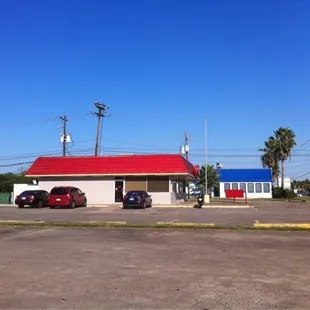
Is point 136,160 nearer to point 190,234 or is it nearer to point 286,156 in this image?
→ point 190,234

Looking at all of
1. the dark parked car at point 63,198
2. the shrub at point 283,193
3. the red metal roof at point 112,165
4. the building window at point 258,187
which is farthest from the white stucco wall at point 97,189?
the building window at point 258,187

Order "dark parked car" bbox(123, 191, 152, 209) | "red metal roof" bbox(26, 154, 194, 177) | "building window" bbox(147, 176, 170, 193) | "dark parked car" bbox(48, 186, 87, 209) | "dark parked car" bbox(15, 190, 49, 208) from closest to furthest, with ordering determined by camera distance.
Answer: "dark parked car" bbox(123, 191, 152, 209) < "dark parked car" bbox(48, 186, 87, 209) < "dark parked car" bbox(15, 190, 49, 208) < "red metal roof" bbox(26, 154, 194, 177) < "building window" bbox(147, 176, 170, 193)

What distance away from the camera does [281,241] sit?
13570 mm

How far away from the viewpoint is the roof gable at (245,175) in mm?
72819

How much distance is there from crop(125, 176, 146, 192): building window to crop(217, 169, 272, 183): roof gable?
3423 centimetres

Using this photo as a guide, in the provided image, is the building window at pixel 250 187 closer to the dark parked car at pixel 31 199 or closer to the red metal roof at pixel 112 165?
the red metal roof at pixel 112 165

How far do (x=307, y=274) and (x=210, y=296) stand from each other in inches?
102

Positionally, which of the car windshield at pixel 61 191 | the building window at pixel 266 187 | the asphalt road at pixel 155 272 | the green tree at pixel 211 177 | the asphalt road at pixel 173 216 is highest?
the green tree at pixel 211 177

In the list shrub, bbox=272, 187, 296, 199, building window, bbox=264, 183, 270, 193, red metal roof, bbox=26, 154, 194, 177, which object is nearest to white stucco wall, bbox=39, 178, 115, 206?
red metal roof, bbox=26, 154, 194, 177

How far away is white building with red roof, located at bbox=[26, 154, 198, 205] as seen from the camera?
42.7 metres

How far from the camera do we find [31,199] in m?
39.0

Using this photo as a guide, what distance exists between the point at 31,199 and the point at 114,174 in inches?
314

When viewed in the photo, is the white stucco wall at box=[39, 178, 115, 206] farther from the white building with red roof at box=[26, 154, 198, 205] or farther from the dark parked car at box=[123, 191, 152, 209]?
the dark parked car at box=[123, 191, 152, 209]

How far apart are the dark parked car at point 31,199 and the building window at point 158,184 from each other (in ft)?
31.3
